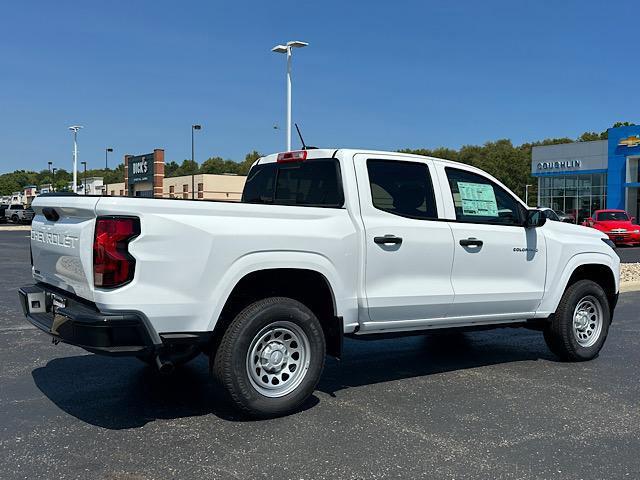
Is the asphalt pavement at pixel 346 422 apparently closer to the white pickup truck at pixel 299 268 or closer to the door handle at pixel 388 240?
the white pickup truck at pixel 299 268

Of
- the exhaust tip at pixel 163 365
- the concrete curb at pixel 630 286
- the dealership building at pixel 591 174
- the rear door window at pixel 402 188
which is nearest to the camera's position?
the exhaust tip at pixel 163 365

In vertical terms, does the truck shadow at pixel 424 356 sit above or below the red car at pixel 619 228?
below

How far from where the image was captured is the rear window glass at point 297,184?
531 centimetres

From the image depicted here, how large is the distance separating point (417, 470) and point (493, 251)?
103 inches

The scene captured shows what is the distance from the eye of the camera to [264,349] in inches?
182

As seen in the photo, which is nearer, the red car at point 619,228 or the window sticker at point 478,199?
the window sticker at point 478,199

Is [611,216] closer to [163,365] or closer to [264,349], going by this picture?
[264,349]

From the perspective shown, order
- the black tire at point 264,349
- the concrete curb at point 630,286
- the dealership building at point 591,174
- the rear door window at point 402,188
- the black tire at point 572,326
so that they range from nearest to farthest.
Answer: the black tire at point 264,349
the rear door window at point 402,188
the black tire at point 572,326
the concrete curb at point 630,286
the dealership building at point 591,174

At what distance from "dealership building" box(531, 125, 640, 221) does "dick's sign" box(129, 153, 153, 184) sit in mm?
30566

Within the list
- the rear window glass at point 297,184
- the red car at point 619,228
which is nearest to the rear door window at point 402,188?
the rear window glass at point 297,184

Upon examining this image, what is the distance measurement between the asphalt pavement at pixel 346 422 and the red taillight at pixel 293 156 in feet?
6.56

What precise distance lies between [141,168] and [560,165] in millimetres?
32679

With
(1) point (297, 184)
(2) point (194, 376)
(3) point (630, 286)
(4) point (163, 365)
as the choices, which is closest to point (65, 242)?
(4) point (163, 365)

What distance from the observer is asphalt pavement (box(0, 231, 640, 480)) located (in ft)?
12.4
